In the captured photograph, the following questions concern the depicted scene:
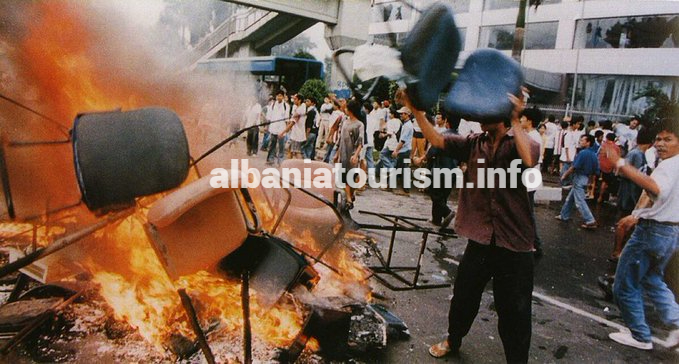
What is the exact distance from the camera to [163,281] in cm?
365

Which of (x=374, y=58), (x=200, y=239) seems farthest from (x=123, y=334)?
(x=374, y=58)

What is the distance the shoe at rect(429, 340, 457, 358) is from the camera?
3.37 meters

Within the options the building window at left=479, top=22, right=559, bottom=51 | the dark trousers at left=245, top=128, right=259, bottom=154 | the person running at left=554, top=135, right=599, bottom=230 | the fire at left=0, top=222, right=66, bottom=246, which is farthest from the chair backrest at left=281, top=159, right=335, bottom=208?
the building window at left=479, top=22, right=559, bottom=51

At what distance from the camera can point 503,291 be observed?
10.0 feet

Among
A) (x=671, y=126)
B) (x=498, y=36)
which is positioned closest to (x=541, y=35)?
(x=498, y=36)

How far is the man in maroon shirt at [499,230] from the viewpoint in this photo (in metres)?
2.98

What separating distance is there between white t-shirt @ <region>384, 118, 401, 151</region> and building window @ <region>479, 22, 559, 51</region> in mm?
18530

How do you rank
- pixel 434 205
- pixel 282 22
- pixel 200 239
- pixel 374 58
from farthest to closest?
pixel 282 22, pixel 434 205, pixel 200 239, pixel 374 58

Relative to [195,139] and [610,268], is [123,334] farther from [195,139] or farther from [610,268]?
[610,268]

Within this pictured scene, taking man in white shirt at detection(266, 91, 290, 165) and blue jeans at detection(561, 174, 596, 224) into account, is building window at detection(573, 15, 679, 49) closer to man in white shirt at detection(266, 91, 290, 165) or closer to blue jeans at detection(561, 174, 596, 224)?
blue jeans at detection(561, 174, 596, 224)

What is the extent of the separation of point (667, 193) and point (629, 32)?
27.0m

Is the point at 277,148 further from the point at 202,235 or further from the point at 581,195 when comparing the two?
the point at 202,235

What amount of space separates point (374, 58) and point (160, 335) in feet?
8.30

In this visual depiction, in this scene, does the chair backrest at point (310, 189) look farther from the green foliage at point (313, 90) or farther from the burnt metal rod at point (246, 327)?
the green foliage at point (313, 90)
